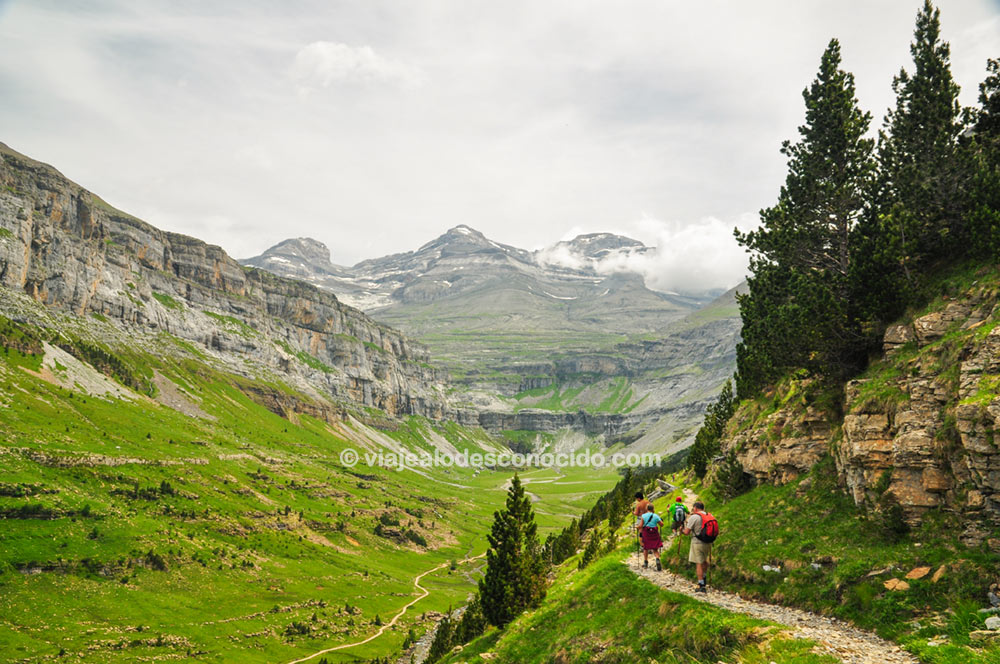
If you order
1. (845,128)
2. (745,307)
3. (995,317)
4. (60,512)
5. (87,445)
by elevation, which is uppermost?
(845,128)

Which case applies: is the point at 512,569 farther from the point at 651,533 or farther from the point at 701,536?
the point at 701,536

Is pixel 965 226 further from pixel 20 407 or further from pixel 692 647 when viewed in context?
pixel 20 407

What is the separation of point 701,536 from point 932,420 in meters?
10.4

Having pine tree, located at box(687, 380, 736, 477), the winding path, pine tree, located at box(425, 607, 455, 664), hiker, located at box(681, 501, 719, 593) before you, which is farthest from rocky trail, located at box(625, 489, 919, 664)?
the winding path

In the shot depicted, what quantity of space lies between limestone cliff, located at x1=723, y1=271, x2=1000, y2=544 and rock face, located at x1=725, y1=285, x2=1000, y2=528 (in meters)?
0.04

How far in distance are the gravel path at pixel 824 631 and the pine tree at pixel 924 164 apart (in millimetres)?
20804

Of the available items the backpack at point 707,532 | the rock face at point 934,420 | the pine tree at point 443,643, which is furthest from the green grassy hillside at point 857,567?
the pine tree at point 443,643

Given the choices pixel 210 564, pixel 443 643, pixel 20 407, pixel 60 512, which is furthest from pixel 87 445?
pixel 443 643

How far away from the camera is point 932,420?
2047 centimetres

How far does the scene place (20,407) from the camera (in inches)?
6280

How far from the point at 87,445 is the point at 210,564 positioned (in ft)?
216

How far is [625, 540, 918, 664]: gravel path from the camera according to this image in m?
13.4

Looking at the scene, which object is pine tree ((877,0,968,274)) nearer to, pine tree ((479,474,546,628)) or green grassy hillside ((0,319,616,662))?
pine tree ((479,474,546,628))

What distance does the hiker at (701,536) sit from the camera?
69.4 ft
